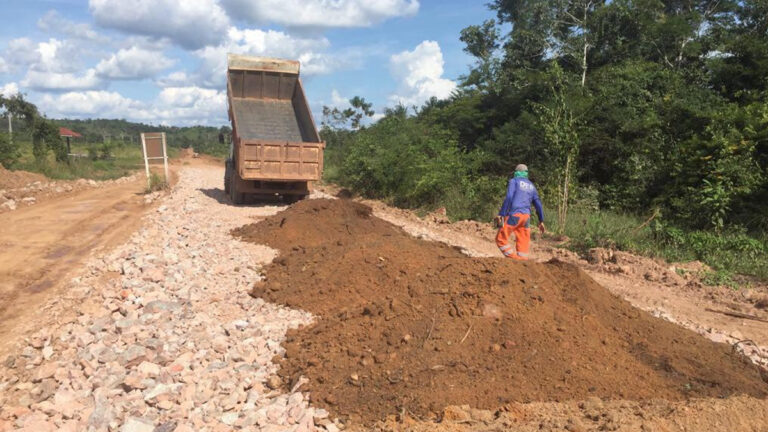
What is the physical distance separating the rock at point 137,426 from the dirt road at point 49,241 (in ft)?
7.96

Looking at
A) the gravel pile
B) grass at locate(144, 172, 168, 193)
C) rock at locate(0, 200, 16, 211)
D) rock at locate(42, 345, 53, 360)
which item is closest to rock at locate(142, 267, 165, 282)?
the gravel pile

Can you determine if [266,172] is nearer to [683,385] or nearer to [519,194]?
[519,194]

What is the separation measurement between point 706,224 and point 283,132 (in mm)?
9991

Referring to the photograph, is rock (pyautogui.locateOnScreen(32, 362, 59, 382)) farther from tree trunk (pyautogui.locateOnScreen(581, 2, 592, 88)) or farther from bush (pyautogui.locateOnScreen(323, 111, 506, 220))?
tree trunk (pyautogui.locateOnScreen(581, 2, 592, 88))

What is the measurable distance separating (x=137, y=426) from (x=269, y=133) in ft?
37.2

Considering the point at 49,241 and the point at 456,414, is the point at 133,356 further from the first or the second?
the point at 49,241

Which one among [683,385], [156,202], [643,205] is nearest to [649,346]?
[683,385]

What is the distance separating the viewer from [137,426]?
12.0 feet

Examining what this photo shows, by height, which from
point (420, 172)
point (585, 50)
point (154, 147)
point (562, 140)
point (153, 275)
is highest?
point (585, 50)

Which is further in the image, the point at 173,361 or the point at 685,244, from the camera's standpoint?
the point at 685,244

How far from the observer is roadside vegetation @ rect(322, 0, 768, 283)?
10.5 meters

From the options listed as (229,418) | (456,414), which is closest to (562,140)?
(456,414)

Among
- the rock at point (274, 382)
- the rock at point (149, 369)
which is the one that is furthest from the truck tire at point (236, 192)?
the rock at point (274, 382)

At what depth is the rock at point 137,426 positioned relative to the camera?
3.63 meters
